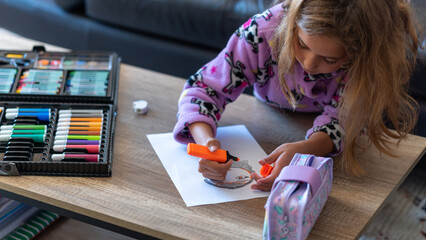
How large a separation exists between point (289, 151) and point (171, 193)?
226 millimetres

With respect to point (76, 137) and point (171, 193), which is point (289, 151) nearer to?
point (171, 193)

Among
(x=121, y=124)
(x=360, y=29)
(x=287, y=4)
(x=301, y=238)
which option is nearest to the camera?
(x=301, y=238)

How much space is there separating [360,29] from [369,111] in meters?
0.17

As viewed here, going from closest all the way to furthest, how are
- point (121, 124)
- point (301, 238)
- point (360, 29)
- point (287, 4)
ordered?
point (301, 238) < point (360, 29) < point (287, 4) < point (121, 124)

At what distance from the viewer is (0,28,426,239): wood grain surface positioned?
83cm

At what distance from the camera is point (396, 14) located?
911mm

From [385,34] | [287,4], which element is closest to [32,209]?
[287,4]

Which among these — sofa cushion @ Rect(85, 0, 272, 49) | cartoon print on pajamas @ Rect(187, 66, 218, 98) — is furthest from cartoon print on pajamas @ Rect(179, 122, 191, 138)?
sofa cushion @ Rect(85, 0, 272, 49)

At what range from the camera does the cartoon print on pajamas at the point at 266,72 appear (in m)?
1.10

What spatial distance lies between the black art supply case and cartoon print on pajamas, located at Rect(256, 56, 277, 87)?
0.31 metres

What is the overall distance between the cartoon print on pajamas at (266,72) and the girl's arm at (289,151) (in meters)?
0.17

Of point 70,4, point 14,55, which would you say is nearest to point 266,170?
point 14,55

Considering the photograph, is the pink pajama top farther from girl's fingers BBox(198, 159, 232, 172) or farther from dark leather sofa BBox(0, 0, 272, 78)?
dark leather sofa BBox(0, 0, 272, 78)

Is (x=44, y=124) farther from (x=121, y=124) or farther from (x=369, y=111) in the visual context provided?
(x=369, y=111)
